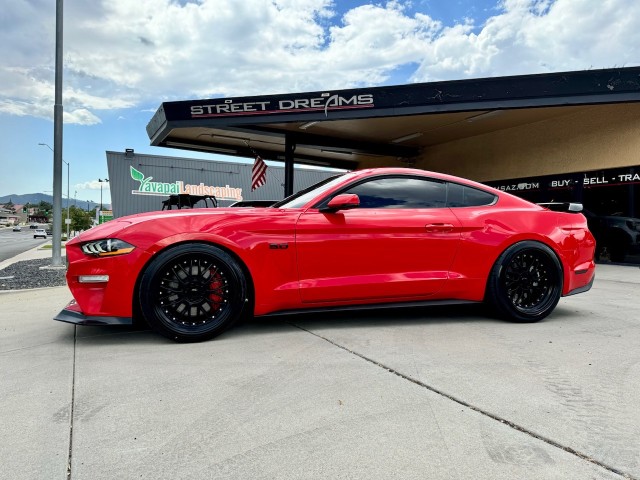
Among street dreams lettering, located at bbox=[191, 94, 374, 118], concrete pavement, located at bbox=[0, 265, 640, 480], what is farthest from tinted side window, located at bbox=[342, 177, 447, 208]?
street dreams lettering, located at bbox=[191, 94, 374, 118]

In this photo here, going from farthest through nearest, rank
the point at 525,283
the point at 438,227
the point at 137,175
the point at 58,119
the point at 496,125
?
the point at 137,175, the point at 496,125, the point at 58,119, the point at 525,283, the point at 438,227

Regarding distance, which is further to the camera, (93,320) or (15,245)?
(15,245)

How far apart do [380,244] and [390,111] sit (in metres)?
7.61

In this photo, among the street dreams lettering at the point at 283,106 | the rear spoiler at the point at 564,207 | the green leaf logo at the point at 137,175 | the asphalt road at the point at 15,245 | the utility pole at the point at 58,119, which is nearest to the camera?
the rear spoiler at the point at 564,207

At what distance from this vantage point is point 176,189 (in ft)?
85.7

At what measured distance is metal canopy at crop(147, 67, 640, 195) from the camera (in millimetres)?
9477

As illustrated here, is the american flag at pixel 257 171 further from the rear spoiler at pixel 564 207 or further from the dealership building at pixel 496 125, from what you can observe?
the rear spoiler at pixel 564 207

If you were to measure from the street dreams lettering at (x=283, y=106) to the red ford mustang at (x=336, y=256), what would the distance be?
23.0ft

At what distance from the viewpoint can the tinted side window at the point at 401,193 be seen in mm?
3959

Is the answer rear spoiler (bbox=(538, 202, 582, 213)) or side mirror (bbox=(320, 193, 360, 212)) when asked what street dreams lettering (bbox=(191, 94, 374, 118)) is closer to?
rear spoiler (bbox=(538, 202, 582, 213))

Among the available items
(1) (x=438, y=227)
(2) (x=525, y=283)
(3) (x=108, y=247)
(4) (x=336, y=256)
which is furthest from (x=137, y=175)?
(2) (x=525, y=283)

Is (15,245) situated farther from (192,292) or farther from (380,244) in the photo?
(380,244)

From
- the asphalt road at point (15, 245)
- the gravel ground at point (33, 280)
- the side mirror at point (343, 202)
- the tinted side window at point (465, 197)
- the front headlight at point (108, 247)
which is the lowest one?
the asphalt road at point (15, 245)

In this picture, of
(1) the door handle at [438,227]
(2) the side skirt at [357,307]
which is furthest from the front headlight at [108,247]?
(1) the door handle at [438,227]
